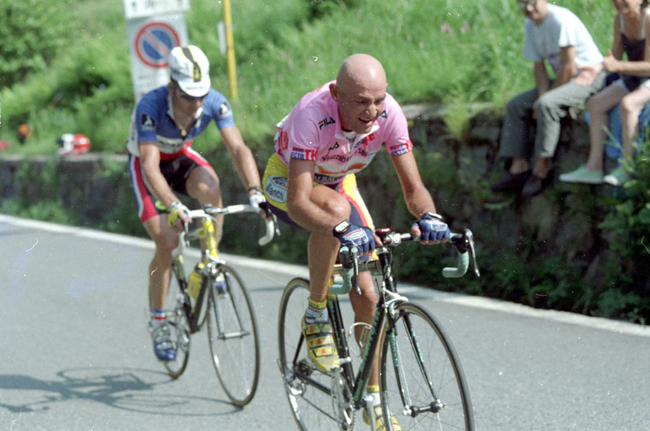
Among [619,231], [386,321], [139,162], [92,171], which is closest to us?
[386,321]

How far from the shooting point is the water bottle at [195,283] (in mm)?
4860

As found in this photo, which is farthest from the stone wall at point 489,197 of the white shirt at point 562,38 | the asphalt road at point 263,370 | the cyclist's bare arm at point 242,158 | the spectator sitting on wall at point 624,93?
the cyclist's bare arm at point 242,158

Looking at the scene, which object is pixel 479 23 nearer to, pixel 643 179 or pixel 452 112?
pixel 452 112

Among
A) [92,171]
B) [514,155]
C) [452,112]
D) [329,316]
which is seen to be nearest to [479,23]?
[452,112]

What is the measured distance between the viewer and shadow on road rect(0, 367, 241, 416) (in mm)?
4711

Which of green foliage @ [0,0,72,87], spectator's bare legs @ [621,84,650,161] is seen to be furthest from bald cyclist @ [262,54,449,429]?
green foliage @ [0,0,72,87]

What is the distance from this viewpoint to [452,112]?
727cm

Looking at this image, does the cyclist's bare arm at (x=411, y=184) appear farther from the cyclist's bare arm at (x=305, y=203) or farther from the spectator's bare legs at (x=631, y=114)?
the spectator's bare legs at (x=631, y=114)

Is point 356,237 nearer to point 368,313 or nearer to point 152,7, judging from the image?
point 368,313

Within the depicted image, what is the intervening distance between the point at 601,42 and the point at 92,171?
8.97 m

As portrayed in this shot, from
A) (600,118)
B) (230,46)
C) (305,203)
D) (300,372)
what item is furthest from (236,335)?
(230,46)

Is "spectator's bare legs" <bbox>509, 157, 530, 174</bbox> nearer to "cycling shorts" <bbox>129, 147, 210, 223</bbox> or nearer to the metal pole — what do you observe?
"cycling shorts" <bbox>129, 147, 210, 223</bbox>

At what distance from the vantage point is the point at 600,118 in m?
6.05

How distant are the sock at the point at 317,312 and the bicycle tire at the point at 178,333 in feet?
5.22
